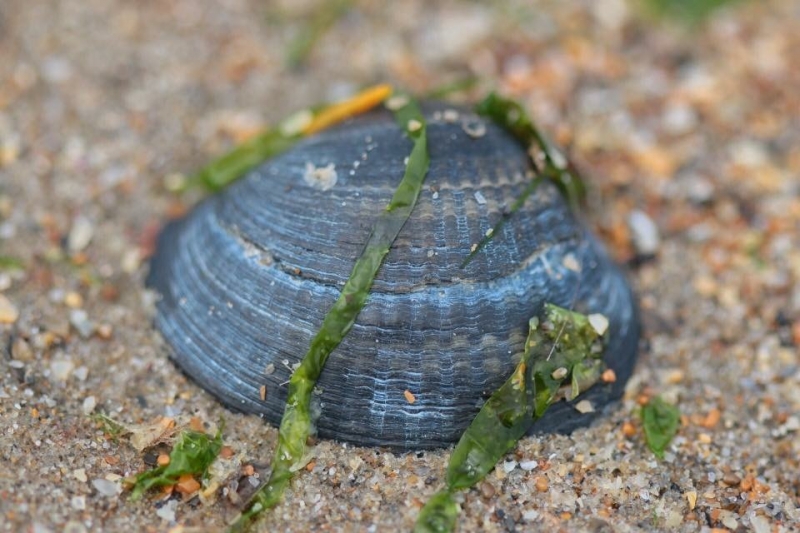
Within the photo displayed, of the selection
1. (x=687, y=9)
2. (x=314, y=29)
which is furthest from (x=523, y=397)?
(x=687, y=9)

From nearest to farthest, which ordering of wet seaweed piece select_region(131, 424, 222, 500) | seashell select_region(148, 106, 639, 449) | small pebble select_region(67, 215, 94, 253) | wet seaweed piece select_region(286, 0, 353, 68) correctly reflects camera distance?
wet seaweed piece select_region(131, 424, 222, 500), seashell select_region(148, 106, 639, 449), small pebble select_region(67, 215, 94, 253), wet seaweed piece select_region(286, 0, 353, 68)

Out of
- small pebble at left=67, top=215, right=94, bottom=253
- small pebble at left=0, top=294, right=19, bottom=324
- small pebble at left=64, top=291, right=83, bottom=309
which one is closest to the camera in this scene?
small pebble at left=0, top=294, right=19, bottom=324

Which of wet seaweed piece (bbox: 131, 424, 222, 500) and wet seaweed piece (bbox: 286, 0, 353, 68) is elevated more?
wet seaweed piece (bbox: 286, 0, 353, 68)

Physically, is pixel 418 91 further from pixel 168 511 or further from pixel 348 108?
pixel 168 511

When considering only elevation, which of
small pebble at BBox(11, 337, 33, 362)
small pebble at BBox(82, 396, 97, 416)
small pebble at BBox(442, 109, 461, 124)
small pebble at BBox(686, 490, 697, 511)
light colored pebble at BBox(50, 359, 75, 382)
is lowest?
small pebble at BBox(686, 490, 697, 511)

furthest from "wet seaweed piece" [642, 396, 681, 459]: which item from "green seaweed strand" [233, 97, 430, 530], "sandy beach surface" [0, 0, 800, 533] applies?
"green seaweed strand" [233, 97, 430, 530]

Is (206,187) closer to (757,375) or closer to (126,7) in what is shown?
(126,7)

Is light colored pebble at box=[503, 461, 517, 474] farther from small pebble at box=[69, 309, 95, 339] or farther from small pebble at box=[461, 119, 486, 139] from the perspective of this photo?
small pebble at box=[69, 309, 95, 339]
